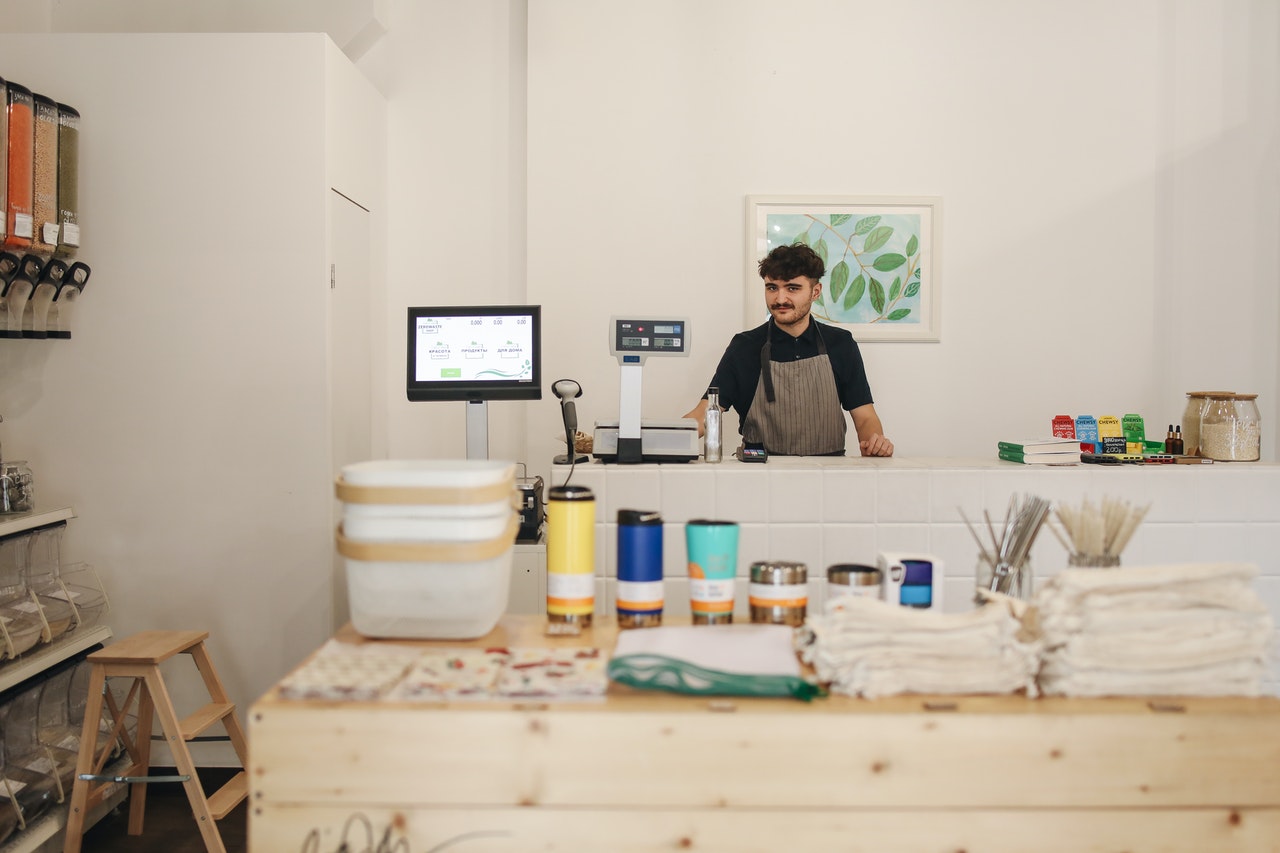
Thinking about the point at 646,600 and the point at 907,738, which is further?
the point at 646,600

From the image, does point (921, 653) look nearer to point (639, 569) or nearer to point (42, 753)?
point (639, 569)

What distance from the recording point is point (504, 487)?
1.62 metres

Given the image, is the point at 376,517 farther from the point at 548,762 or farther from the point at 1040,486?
the point at 1040,486

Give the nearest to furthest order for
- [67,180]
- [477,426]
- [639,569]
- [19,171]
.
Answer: [639,569], [19,171], [477,426], [67,180]

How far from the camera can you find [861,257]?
409 centimetres

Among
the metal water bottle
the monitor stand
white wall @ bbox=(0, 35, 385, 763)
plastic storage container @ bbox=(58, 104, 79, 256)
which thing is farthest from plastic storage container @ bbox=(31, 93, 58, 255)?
the metal water bottle

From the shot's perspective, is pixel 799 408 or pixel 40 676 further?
pixel 799 408

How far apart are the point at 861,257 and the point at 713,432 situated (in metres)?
1.80

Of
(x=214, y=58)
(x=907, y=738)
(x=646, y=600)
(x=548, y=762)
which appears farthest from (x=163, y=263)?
(x=907, y=738)

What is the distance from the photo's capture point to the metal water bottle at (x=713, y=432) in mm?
2605

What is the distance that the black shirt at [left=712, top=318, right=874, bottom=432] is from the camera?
3666mm

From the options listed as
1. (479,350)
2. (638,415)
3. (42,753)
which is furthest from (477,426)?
(42,753)

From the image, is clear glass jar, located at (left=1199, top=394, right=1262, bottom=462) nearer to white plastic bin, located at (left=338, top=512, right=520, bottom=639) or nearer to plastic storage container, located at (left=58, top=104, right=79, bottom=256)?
white plastic bin, located at (left=338, top=512, right=520, bottom=639)

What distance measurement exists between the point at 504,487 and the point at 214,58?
2411mm
